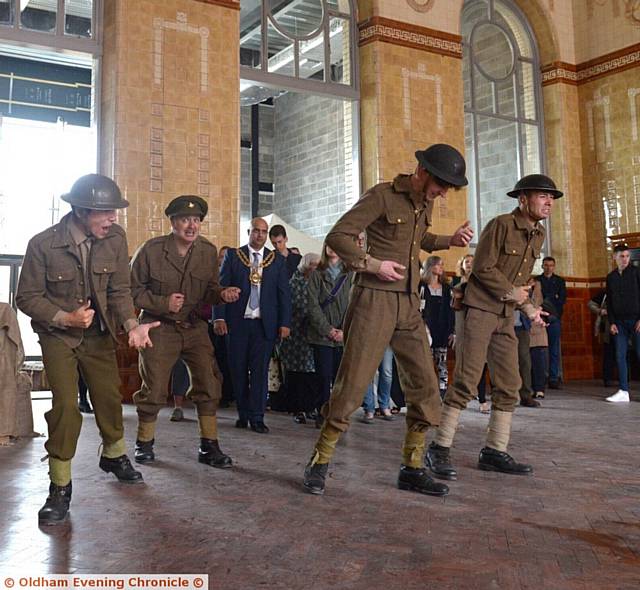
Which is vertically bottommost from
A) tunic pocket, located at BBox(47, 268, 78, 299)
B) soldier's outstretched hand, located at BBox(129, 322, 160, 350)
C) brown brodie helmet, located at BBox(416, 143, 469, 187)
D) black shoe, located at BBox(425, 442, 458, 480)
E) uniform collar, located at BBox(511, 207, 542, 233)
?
black shoe, located at BBox(425, 442, 458, 480)

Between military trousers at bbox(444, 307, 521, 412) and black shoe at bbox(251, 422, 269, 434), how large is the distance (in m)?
1.98

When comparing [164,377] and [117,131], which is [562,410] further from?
[117,131]

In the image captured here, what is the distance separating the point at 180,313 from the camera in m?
4.38

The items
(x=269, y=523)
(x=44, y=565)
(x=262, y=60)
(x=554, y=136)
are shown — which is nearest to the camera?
(x=44, y=565)

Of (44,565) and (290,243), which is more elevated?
(290,243)

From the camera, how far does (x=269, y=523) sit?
10.4ft

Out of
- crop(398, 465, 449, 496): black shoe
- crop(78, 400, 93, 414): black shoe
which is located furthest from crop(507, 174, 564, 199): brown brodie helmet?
crop(78, 400, 93, 414): black shoe

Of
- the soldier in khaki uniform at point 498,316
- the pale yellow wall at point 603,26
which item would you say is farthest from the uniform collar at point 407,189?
the pale yellow wall at point 603,26

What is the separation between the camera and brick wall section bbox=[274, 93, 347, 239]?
532 inches

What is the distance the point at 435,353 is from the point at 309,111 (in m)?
8.68

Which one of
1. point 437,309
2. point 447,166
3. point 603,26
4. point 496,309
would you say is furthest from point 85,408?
point 603,26

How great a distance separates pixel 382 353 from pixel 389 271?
18.0 inches

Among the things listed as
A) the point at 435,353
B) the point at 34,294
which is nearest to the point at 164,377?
the point at 34,294

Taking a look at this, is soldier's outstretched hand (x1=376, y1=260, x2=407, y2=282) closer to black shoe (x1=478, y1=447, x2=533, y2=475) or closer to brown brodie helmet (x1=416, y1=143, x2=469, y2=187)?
brown brodie helmet (x1=416, y1=143, x2=469, y2=187)
